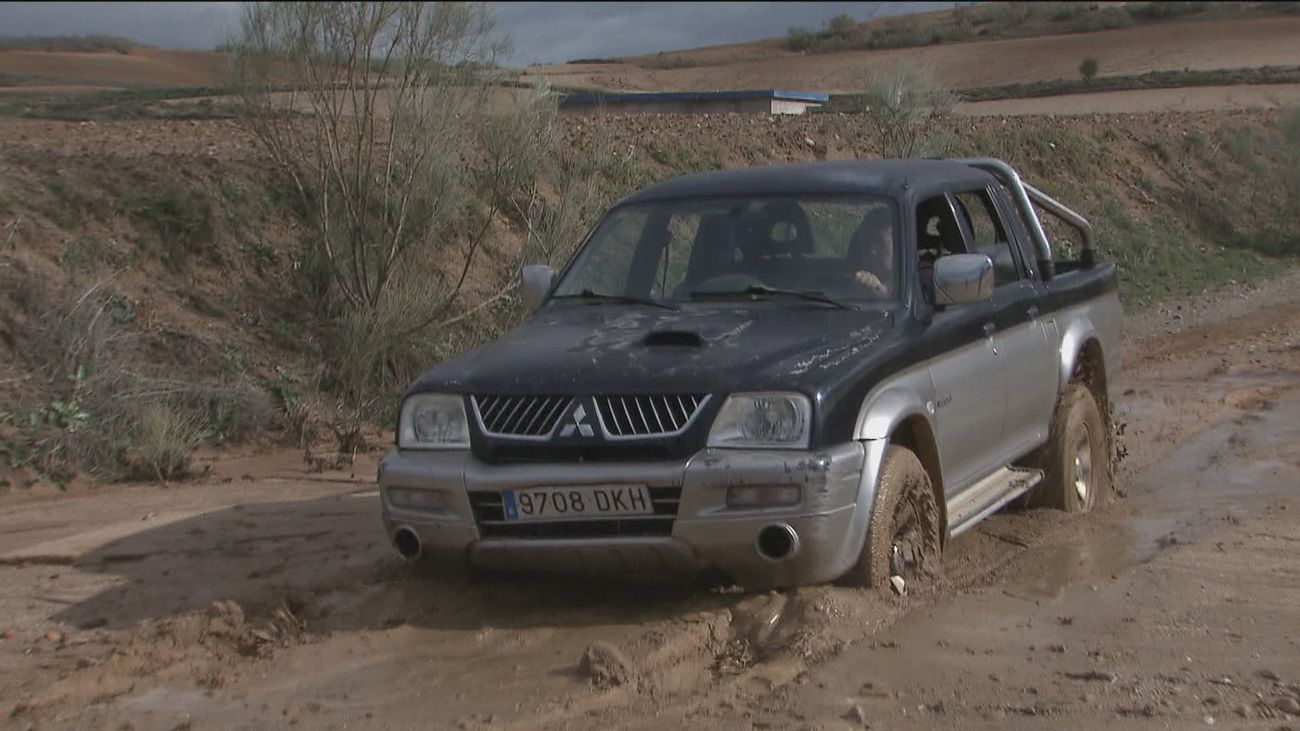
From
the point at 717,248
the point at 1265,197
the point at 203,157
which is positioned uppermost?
the point at 717,248

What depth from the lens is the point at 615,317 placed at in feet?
21.4

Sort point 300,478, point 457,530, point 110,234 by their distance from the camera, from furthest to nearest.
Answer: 1. point 110,234
2. point 300,478
3. point 457,530

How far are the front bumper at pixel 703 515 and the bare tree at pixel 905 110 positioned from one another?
16.5m

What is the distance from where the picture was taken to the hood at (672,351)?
18.2 ft

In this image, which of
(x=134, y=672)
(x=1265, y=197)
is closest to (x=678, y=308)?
(x=134, y=672)

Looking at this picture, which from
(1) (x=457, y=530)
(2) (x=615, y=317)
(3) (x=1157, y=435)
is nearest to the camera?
(1) (x=457, y=530)

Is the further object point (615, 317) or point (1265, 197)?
point (1265, 197)

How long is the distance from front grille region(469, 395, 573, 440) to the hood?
0.03m

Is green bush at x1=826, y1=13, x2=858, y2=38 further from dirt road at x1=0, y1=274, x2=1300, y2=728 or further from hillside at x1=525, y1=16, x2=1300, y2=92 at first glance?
dirt road at x1=0, y1=274, x2=1300, y2=728

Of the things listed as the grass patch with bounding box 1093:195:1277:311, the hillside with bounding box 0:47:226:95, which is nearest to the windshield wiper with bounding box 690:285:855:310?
the grass patch with bounding box 1093:195:1277:311

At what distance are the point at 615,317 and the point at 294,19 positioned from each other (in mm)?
7408

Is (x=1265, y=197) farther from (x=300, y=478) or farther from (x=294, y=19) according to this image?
(x=300, y=478)

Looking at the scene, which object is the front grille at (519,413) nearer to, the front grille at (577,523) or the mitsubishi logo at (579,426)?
the mitsubishi logo at (579,426)

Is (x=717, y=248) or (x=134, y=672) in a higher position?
(x=717, y=248)
